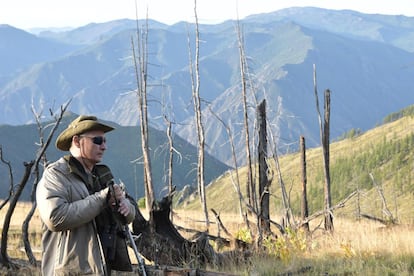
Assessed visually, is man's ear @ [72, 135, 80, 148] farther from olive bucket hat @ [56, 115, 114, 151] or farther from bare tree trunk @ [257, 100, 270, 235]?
bare tree trunk @ [257, 100, 270, 235]

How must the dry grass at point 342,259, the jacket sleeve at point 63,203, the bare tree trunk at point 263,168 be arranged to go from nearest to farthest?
the jacket sleeve at point 63,203
the dry grass at point 342,259
the bare tree trunk at point 263,168

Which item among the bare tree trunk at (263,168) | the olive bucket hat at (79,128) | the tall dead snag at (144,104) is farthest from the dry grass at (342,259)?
the tall dead snag at (144,104)

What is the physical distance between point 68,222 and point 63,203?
12 centimetres

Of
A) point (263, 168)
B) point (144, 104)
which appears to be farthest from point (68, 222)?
point (144, 104)

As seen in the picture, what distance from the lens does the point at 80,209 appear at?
3838 mm

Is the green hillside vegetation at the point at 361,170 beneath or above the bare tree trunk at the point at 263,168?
beneath

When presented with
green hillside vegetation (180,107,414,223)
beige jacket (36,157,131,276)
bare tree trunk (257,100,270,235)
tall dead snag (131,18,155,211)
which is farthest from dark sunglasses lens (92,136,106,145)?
green hillside vegetation (180,107,414,223)

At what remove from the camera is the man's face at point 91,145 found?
4082 mm

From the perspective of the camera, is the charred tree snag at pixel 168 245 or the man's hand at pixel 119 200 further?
the charred tree snag at pixel 168 245

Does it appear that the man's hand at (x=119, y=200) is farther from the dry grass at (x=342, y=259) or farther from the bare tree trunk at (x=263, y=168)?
the bare tree trunk at (x=263, y=168)

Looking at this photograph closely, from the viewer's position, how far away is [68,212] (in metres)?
3.82

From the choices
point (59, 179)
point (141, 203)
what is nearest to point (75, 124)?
point (59, 179)

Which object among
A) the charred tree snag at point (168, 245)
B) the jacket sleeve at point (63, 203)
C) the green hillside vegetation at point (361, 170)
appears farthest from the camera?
the green hillside vegetation at point (361, 170)

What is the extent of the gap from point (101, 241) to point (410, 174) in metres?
145
